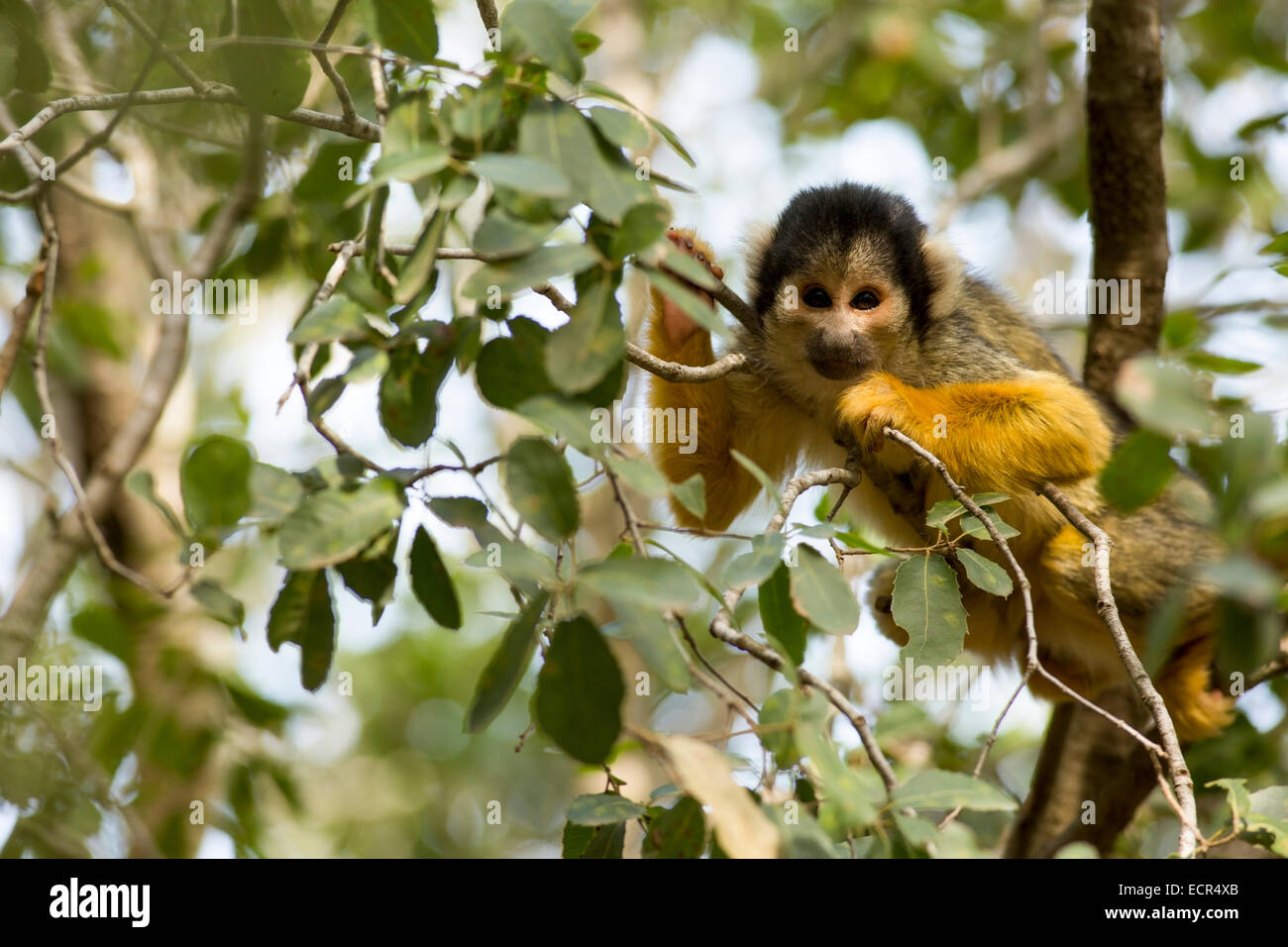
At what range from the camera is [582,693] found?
83.9 inches

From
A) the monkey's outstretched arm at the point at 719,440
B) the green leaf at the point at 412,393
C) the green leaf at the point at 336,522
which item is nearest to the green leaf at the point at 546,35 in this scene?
the green leaf at the point at 412,393

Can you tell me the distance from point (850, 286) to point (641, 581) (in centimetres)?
301

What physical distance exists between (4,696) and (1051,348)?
4849 millimetres

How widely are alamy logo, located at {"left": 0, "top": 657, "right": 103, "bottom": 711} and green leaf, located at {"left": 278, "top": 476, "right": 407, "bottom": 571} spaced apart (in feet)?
9.01

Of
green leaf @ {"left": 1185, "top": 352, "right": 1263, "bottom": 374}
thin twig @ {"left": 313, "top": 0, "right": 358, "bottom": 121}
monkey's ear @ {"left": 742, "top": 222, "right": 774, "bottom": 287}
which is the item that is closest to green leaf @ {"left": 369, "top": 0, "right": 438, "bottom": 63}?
thin twig @ {"left": 313, "top": 0, "right": 358, "bottom": 121}

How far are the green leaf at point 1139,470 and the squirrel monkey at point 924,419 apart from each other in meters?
2.05

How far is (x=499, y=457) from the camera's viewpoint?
2262 mm

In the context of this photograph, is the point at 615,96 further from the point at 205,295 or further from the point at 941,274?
the point at 205,295

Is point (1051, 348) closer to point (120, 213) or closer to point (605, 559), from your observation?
point (605, 559)

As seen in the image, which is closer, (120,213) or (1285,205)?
(120,213)

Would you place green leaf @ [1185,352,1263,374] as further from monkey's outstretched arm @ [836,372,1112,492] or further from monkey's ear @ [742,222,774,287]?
monkey's ear @ [742,222,774,287]

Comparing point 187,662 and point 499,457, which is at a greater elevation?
point 499,457

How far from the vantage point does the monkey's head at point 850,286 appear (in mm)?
4680

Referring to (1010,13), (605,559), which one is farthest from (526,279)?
(1010,13)
